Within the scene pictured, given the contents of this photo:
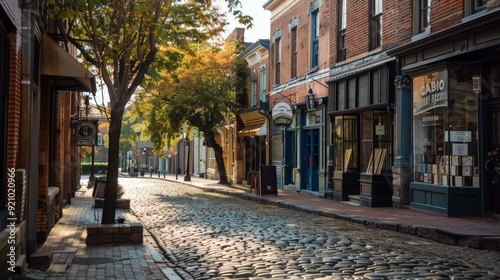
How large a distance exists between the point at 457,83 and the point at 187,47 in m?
11.4

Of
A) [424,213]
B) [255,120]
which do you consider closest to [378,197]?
[424,213]

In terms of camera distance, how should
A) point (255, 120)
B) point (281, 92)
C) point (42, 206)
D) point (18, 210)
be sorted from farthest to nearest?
1. point (255, 120)
2. point (281, 92)
3. point (42, 206)
4. point (18, 210)

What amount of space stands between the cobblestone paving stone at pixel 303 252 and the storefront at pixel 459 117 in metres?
2.50

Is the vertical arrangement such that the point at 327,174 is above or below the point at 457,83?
below

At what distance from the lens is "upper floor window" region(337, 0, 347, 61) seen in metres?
21.1

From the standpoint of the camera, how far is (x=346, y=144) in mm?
20188

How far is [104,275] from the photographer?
25.2 ft

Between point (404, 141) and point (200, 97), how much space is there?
16.5m

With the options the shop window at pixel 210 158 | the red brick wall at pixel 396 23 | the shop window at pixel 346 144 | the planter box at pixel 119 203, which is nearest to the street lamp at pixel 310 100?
the shop window at pixel 346 144

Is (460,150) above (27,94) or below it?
below

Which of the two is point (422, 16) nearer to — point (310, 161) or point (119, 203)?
point (310, 161)

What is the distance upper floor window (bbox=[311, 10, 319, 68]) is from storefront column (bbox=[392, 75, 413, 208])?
7786 mm

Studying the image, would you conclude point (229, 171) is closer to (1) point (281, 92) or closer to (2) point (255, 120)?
(2) point (255, 120)

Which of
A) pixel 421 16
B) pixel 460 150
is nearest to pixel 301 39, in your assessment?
pixel 421 16
